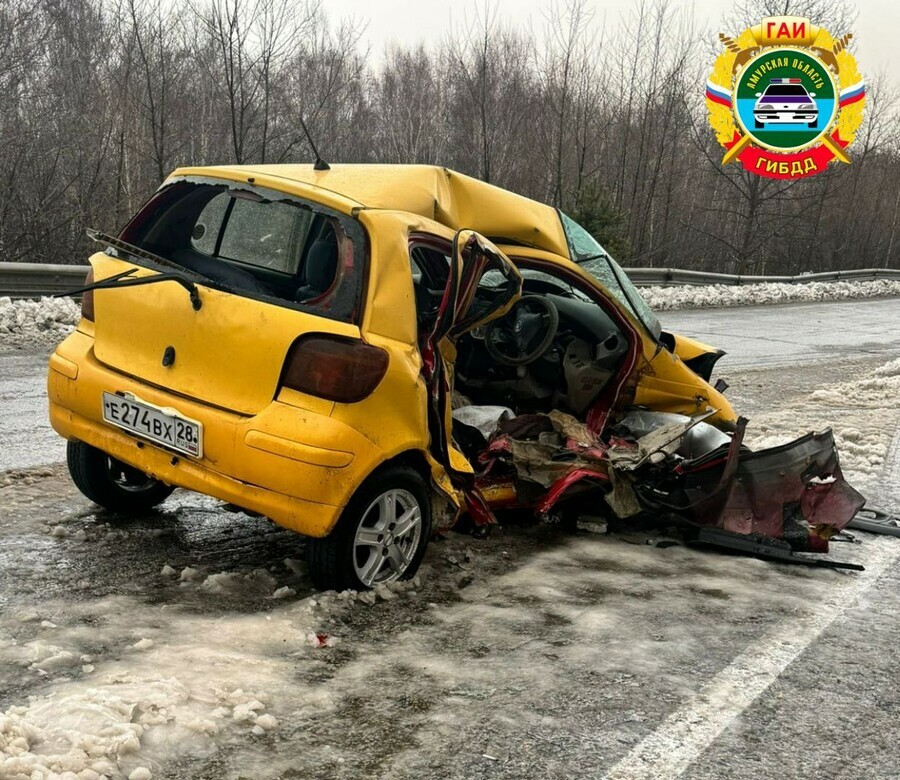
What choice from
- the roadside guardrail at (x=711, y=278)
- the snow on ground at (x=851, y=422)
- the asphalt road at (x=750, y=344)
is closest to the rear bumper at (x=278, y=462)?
the asphalt road at (x=750, y=344)

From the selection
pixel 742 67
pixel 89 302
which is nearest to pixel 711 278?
pixel 742 67

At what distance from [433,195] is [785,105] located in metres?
23.5

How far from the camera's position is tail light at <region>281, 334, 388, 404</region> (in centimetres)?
363

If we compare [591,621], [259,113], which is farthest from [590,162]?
[591,621]

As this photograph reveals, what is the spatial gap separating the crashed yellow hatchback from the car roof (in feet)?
0.05

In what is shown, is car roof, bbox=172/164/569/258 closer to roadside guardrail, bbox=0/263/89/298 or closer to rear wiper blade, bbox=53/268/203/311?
rear wiper blade, bbox=53/268/203/311

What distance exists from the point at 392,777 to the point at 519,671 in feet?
2.68

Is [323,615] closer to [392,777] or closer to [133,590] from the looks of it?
[133,590]

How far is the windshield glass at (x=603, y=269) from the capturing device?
507cm

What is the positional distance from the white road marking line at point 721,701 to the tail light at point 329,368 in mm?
1642

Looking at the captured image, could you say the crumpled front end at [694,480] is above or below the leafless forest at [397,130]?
below

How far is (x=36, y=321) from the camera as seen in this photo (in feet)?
35.1

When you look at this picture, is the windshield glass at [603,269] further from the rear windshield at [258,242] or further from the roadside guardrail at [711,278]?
the roadside guardrail at [711,278]

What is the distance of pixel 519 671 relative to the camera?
3.33 metres
